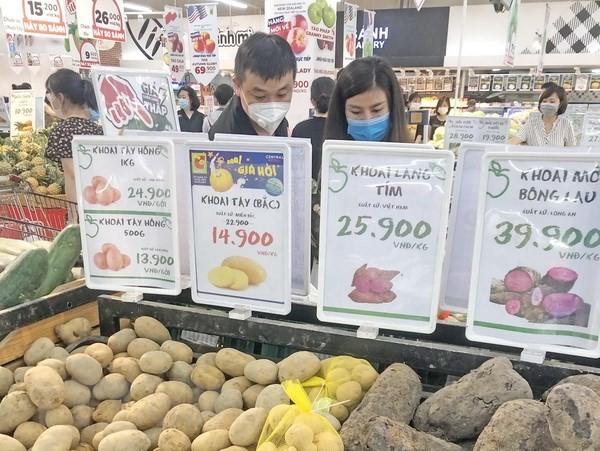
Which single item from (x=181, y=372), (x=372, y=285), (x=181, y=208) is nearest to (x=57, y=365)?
(x=181, y=372)

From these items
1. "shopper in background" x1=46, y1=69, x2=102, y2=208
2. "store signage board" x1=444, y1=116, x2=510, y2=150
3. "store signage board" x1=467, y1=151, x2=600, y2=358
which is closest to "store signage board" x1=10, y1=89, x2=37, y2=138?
"shopper in background" x1=46, y1=69, x2=102, y2=208

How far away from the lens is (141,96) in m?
2.01

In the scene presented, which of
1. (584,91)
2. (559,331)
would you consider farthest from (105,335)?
(584,91)

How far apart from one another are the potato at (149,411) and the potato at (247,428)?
0.18 metres

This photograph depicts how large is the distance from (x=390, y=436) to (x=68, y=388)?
766mm

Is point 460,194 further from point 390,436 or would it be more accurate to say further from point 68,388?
point 68,388

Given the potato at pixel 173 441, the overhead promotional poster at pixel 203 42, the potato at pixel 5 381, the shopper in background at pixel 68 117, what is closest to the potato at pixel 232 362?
the potato at pixel 173 441

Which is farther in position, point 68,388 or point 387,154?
point 68,388

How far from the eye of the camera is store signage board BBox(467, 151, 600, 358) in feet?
3.23

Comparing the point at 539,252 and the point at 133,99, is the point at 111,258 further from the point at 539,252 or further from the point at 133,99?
the point at 539,252

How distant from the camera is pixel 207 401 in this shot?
45.6 inches

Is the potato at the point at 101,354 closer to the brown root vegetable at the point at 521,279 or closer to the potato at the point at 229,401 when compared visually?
the potato at the point at 229,401

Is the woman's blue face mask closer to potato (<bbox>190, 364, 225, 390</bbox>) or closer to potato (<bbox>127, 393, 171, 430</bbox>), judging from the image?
potato (<bbox>190, 364, 225, 390</bbox>)

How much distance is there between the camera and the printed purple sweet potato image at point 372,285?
44.2 inches
